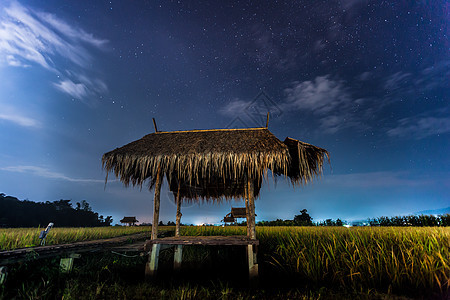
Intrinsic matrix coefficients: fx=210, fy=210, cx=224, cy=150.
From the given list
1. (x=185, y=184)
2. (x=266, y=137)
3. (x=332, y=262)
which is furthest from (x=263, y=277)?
(x=185, y=184)

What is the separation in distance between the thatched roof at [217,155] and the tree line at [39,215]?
2249cm

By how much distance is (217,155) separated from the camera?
5.77m

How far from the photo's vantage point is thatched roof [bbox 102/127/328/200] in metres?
5.64

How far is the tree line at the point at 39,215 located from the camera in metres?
27.2

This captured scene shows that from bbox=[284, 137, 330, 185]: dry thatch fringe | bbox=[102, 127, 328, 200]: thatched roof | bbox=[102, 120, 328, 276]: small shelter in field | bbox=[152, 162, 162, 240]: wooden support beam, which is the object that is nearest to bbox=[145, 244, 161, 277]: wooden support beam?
bbox=[102, 120, 328, 276]: small shelter in field

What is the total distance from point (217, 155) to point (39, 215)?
38262mm

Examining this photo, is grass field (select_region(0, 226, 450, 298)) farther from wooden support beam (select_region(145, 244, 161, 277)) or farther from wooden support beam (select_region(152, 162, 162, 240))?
wooden support beam (select_region(152, 162, 162, 240))

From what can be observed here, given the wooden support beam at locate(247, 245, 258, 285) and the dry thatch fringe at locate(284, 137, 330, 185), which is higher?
the dry thatch fringe at locate(284, 137, 330, 185)

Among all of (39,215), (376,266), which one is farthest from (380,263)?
(39,215)

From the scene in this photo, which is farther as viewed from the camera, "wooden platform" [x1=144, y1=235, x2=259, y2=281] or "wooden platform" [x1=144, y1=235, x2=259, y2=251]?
"wooden platform" [x1=144, y1=235, x2=259, y2=251]

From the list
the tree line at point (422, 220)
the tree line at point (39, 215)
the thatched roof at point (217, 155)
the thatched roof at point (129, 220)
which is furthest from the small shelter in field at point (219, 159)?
the thatched roof at point (129, 220)

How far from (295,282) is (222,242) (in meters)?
1.82

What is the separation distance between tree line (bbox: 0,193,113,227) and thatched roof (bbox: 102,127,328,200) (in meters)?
22.5

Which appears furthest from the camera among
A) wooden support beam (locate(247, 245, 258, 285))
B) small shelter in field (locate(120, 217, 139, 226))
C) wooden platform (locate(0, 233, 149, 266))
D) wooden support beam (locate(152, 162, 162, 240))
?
small shelter in field (locate(120, 217, 139, 226))
